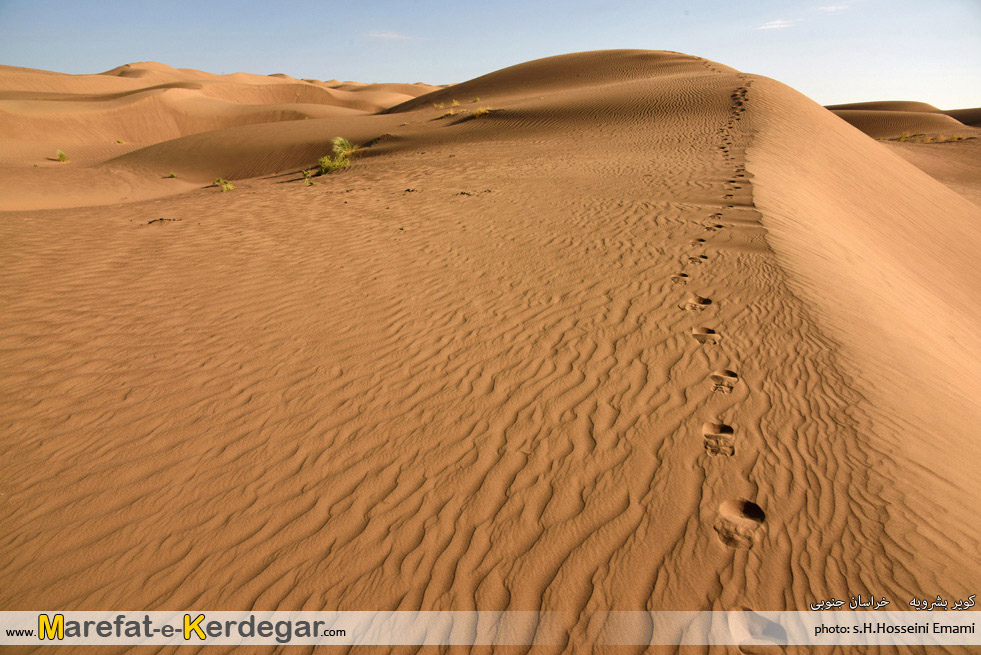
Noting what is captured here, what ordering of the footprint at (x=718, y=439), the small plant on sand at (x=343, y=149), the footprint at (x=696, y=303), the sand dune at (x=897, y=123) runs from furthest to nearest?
the sand dune at (x=897, y=123) → the small plant on sand at (x=343, y=149) → the footprint at (x=696, y=303) → the footprint at (x=718, y=439)

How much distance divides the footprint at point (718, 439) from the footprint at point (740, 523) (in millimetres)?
408

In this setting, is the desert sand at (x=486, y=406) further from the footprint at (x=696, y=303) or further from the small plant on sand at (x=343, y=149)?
the small plant on sand at (x=343, y=149)

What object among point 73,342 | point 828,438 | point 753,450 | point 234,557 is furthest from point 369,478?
point 73,342

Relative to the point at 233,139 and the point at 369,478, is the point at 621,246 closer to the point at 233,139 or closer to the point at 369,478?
the point at 369,478

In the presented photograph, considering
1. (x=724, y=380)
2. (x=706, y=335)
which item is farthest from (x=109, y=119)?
(x=724, y=380)

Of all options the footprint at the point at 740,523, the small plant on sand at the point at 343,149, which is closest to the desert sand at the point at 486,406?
the footprint at the point at 740,523

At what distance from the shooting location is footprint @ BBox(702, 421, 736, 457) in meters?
3.25

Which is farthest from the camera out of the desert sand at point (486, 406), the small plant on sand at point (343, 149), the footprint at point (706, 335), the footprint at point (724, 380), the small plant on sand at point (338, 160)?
the small plant on sand at point (343, 149)

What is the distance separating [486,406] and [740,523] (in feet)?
5.98

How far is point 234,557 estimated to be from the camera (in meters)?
2.75

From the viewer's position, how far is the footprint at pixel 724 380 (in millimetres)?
3848

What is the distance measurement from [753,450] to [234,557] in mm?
3192

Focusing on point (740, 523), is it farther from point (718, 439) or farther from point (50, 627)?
point (50, 627)

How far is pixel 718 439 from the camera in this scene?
11.0 feet
